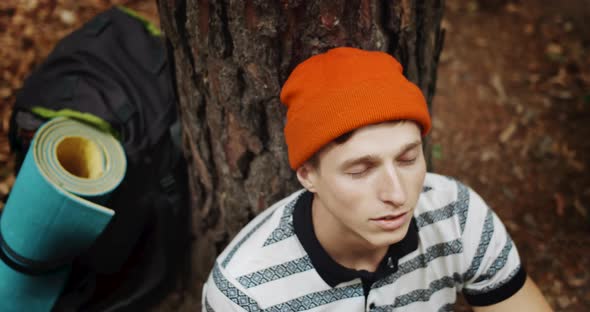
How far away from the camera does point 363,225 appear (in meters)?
1.93

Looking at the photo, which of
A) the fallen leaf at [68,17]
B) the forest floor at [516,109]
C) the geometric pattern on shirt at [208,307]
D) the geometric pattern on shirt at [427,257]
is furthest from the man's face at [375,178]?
the fallen leaf at [68,17]

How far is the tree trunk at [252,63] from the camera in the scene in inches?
84.5

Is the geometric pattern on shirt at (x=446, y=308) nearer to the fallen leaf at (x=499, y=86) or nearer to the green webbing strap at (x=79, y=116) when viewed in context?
the green webbing strap at (x=79, y=116)

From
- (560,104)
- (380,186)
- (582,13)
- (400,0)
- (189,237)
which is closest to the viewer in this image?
(380,186)

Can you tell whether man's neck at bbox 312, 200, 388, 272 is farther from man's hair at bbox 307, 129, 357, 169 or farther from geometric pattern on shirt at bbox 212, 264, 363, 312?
man's hair at bbox 307, 129, 357, 169

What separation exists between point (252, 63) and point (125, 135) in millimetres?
883

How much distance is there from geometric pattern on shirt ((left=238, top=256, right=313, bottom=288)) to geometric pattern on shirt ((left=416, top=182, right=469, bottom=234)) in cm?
47

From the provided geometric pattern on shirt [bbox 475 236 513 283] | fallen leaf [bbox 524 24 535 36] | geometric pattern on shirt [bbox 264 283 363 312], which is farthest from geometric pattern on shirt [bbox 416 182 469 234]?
fallen leaf [bbox 524 24 535 36]

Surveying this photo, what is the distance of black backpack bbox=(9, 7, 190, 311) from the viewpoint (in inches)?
109

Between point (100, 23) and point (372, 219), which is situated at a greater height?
point (100, 23)

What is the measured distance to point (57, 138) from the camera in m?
2.51

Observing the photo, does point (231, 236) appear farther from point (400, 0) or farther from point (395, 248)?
point (400, 0)

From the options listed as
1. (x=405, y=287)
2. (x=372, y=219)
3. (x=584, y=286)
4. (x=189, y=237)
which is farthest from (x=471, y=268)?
(x=189, y=237)

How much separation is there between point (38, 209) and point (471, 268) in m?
1.67
